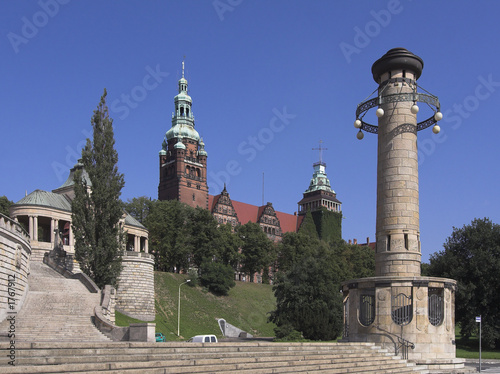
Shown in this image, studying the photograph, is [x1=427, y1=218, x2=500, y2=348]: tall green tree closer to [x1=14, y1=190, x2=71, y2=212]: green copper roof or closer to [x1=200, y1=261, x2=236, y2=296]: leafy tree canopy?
[x1=200, y1=261, x2=236, y2=296]: leafy tree canopy

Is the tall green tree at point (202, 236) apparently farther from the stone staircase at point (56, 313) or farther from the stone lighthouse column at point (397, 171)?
the stone lighthouse column at point (397, 171)

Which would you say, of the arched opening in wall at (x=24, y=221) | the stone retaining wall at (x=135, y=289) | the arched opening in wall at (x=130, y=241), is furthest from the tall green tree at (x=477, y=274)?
the arched opening in wall at (x=24, y=221)

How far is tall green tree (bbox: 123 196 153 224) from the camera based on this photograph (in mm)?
84619

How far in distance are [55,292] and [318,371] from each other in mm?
18735

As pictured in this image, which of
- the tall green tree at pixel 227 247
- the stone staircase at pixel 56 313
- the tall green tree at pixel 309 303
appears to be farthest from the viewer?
the tall green tree at pixel 227 247

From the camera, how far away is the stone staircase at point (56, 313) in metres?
25.2

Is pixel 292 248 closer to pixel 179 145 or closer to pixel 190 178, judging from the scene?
pixel 190 178

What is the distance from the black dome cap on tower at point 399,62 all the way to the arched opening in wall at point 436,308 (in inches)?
404

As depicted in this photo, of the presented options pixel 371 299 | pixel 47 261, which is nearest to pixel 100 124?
pixel 47 261

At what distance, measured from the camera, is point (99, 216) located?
37.0 metres

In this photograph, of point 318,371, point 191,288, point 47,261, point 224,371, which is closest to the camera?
point 224,371

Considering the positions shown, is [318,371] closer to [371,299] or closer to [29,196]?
[371,299]

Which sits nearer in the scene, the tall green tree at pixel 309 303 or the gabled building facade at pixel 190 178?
the tall green tree at pixel 309 303

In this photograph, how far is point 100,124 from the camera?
3916cm
